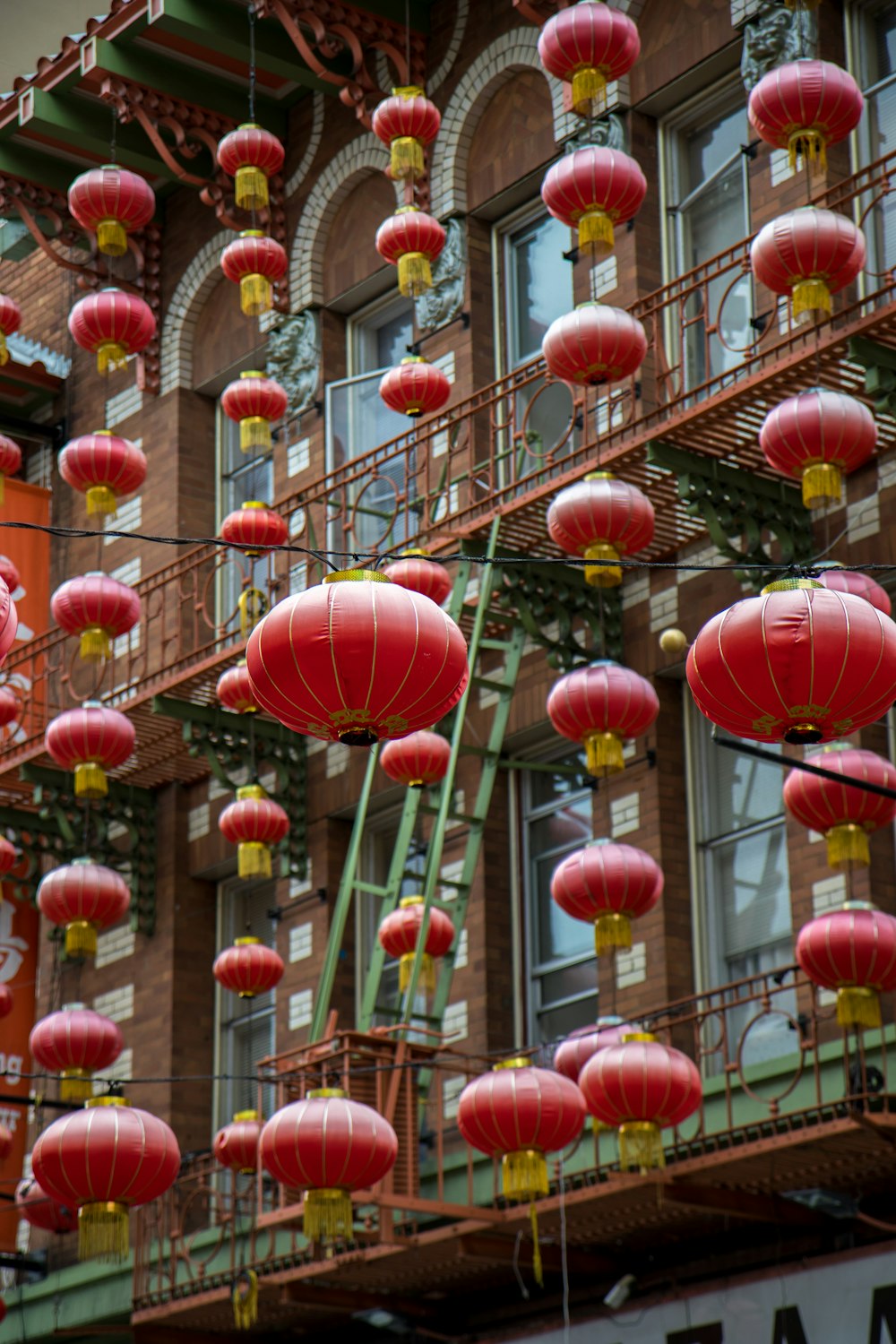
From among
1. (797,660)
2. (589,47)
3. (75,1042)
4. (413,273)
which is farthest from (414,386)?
(797,660)

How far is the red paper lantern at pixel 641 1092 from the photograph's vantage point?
44.1 feet

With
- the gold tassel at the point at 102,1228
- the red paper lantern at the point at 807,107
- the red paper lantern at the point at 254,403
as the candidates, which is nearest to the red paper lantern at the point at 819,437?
the red paper lantern at the point at 807,107

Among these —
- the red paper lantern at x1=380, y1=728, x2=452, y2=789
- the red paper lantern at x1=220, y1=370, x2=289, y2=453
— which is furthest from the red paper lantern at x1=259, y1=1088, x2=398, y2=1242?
the red paper lantern at x1=220, y1=370, x2=289, y2=453

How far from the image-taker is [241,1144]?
16.5m

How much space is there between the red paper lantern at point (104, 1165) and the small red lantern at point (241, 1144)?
156cm

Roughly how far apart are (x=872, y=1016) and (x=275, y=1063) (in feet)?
18.1

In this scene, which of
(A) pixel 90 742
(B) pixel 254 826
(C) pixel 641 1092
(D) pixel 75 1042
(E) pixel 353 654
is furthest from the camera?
(A) pixel 90 742

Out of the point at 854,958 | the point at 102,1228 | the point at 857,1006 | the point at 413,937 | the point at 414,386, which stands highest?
the point at 414,386

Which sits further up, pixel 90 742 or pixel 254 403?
pixel 254 403

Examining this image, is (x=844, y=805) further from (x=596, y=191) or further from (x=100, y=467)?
(x=100, y=467)

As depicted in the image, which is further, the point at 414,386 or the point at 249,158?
the point at 249,158

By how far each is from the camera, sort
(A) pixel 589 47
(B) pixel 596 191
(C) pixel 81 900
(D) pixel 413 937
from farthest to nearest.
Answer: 1. (C) pixel 81 900
2. (D) pixel 413 937
3. (A) pixel 589 47
4. (B) pixel 596 191

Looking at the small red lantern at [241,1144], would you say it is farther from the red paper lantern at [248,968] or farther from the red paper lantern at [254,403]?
the red paper lantern at [254,403]

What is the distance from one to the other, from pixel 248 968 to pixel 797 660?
8631mm
